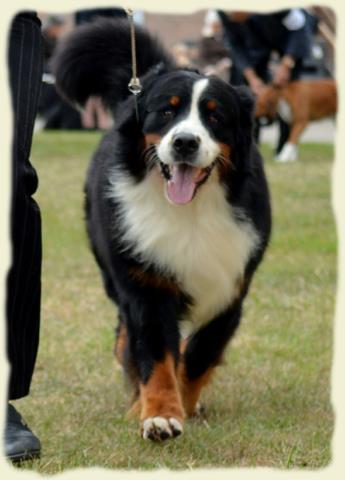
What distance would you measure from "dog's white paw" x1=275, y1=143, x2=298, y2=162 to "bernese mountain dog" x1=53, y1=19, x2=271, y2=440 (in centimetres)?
814

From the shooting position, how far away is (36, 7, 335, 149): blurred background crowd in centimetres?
780

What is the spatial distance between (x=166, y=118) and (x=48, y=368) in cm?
128

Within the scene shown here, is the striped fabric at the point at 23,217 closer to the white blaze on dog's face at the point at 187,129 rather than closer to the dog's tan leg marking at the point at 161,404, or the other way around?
the dog's tan leg marking at the point at 161,404

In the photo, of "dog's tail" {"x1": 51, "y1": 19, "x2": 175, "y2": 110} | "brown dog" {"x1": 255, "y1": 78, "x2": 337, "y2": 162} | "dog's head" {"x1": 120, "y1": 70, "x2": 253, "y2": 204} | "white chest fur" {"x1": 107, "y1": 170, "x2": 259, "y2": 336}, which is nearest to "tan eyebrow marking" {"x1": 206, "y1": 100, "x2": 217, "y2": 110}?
"dog's head" {"x1": 120, "y1": 70, "x2": 253, "y2": 204}

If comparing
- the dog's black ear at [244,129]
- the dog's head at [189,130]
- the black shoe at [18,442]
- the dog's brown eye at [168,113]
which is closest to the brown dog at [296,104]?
the dog's black ear at [244,129]

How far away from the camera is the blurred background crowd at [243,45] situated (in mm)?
7797

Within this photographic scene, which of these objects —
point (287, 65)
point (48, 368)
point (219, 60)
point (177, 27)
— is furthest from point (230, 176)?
point (219, 60)

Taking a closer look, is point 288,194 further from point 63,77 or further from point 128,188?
point 128,188

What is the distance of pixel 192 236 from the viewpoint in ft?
10.9

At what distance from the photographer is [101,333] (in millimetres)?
4547

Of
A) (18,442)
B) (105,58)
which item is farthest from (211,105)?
(18,442)

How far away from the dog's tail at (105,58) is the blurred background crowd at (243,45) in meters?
0.11

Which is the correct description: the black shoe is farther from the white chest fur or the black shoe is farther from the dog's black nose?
the dog's black nose

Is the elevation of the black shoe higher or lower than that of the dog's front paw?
higher
